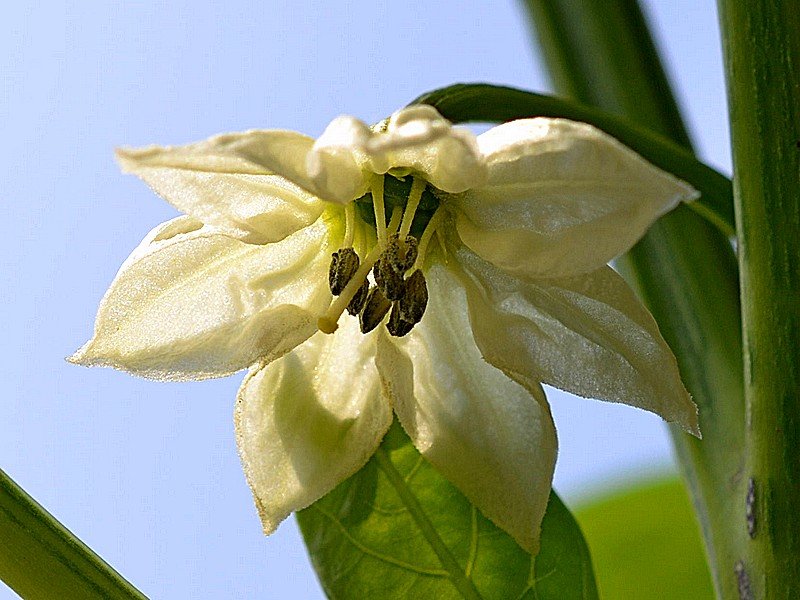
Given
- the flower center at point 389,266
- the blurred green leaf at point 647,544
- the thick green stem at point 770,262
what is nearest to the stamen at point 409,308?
the flower center at point 389,266

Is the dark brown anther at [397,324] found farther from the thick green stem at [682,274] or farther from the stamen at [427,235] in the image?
the thick green stem at [682,274]

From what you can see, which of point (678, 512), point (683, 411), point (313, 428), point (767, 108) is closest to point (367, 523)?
point (313, 428)

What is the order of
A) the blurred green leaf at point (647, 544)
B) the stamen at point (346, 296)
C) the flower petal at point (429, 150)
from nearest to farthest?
the flower petal at point (429, 150) → the stamen at point (346, 296) → the blurred green leaf at point (647, 544)

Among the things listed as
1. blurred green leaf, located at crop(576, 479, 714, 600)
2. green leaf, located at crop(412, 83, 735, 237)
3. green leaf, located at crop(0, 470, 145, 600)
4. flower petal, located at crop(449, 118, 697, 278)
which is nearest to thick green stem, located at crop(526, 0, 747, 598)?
green leaf, located at crop(412, 83, 735, 237)

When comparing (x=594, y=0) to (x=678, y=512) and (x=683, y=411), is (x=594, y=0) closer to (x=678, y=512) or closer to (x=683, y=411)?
(x=683, y=411)

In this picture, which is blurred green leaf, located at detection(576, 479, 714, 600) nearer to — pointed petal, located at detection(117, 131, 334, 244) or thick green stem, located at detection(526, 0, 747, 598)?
thick green stem, located at detection(526, 0, 747, 598)

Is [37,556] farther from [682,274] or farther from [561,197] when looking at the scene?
[682,274]

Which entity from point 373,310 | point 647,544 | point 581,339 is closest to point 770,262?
point 581,339
